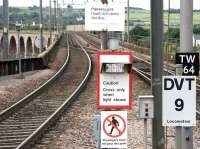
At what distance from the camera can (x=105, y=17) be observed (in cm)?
811

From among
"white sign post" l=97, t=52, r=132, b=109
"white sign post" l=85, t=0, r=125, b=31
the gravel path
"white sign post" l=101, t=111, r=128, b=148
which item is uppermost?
"white sign post" l=85, t=0, r=125, b=31

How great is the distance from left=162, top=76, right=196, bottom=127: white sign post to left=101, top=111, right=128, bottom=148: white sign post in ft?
3.52

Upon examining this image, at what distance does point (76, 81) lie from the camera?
30.5 meters

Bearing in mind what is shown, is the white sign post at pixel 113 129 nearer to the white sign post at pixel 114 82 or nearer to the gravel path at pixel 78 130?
the white sign post at pixel 114 82

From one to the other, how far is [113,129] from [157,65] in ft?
6.01

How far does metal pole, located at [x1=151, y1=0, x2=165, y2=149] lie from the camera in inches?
369

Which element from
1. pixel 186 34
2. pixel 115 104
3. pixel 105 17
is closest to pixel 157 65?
pixel 186 34

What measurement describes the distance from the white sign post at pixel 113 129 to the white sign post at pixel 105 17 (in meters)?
1.15

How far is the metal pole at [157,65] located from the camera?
9.37 m

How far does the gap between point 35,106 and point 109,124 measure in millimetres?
13065

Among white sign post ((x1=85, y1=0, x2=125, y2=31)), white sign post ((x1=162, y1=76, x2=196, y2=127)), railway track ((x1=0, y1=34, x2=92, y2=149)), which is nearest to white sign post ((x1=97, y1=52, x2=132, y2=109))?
white sign post ((x1=85, y1=0, x2=125, y2=31))

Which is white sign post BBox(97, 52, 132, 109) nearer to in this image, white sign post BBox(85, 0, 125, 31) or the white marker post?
white sign post BBox(85, 0, 125, 31)

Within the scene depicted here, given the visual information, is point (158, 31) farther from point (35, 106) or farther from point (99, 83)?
point (35, 106)

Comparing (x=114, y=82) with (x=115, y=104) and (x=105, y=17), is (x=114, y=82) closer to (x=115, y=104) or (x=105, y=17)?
(x=115, y=104)
